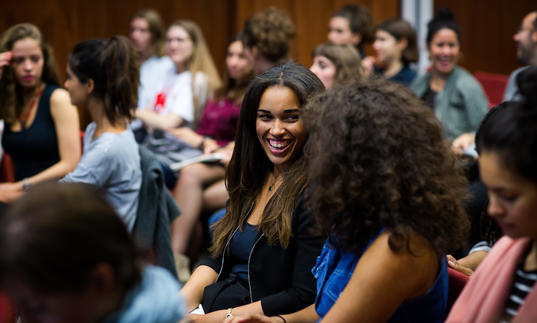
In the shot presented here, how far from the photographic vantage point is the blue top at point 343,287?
1431mm

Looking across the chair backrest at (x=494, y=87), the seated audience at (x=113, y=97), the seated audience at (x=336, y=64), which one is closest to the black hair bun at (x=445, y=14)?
the chair backrest at (x=494, y=87)

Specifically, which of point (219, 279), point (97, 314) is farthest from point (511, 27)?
point (97, 314)

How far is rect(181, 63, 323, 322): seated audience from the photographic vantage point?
1.78 m

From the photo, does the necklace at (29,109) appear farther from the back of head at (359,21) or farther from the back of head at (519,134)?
the back of head at (359,21)

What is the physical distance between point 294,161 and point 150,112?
2519 millimetres

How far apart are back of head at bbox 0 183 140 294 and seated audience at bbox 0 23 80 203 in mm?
2180

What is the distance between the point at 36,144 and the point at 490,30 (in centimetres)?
540

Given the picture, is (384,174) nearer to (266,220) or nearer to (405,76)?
(266,220)

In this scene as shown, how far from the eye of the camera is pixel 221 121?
4.03 m

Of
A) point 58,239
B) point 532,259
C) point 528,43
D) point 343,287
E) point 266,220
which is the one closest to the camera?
point 58,239

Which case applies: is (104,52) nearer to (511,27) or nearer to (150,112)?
(150,112)

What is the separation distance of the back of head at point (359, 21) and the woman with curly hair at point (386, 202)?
157 inches

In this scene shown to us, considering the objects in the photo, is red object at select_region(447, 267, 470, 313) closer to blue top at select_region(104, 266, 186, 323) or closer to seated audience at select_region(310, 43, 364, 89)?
blue top at select_region(104, 266, 186, 323)

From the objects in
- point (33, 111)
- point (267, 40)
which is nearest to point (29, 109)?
point (33, 111)
